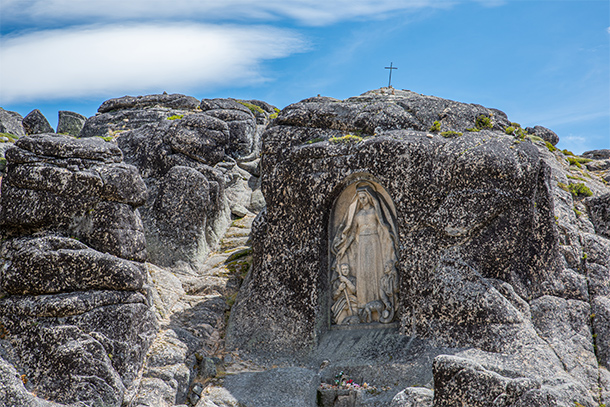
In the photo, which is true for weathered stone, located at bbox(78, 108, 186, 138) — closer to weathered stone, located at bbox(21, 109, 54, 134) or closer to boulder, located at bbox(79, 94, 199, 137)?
boulder, located at bbox(79, 94, 199, 137)

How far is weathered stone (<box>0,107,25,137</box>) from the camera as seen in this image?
27.8 meters

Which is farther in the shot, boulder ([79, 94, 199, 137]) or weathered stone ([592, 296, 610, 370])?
boulder ([79, 94, 199, 137])

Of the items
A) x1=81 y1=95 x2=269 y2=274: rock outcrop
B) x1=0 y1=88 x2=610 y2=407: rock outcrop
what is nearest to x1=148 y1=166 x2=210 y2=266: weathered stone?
x1=81 y1=95 x2=269 y2=274: rock outcrop

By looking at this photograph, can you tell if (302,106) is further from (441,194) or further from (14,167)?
(14,167)

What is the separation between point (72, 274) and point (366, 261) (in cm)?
635

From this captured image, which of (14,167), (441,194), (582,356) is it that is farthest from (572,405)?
(14,167)

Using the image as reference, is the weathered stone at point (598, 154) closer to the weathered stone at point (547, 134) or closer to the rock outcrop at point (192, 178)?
the weathered stone at point (547, 134)

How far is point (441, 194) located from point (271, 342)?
5.13 meters

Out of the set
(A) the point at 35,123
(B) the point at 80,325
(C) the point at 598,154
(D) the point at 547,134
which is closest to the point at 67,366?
(B) the point at 80,325

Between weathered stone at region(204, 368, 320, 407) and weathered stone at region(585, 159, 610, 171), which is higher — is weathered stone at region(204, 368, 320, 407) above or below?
below

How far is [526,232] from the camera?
1315 centimetres

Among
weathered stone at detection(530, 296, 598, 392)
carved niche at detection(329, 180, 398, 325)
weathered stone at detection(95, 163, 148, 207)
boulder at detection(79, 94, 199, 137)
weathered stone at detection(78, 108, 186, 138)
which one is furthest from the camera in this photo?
boulder at detection(79, 94, 199, 137)

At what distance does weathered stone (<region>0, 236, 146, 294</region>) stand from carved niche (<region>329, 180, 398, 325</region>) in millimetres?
4720

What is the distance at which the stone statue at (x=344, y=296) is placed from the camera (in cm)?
1450
